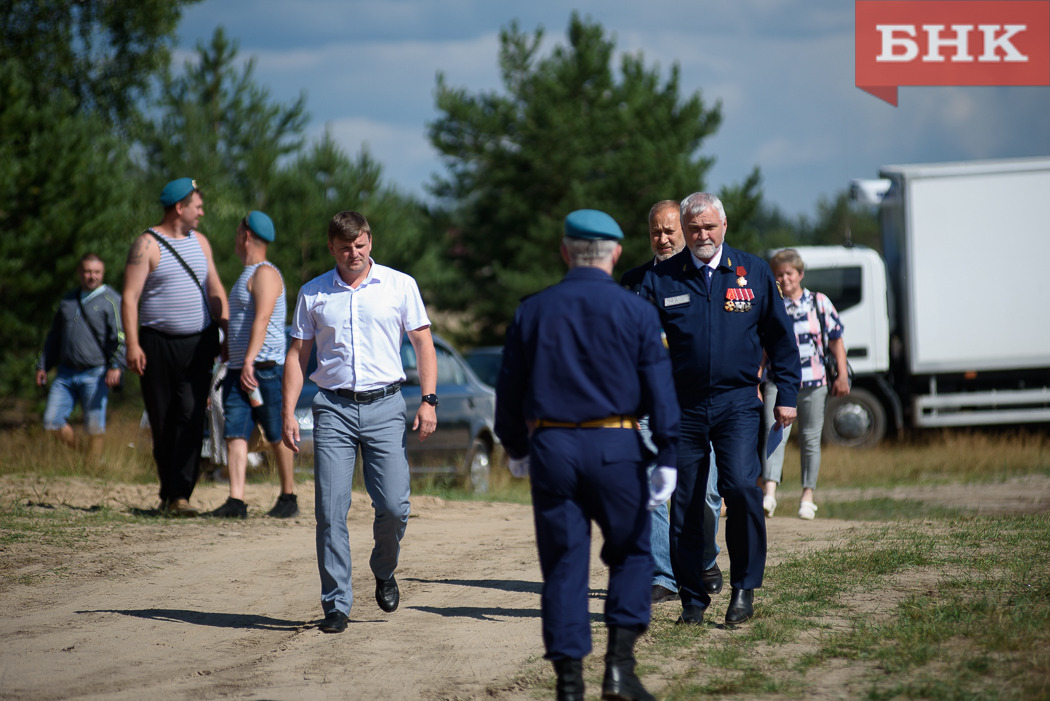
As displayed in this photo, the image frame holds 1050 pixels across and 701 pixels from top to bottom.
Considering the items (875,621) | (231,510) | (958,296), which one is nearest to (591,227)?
(875,621)

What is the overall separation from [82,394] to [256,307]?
3335 mm

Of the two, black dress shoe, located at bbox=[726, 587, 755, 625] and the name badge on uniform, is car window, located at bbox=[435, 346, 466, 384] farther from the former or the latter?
black dress shoe, located at bbox=[726, 587, 755, 625]

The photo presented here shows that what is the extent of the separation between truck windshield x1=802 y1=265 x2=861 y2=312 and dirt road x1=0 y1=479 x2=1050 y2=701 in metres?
6.60

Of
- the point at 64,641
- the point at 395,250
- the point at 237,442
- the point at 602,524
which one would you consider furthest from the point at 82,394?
the point at 395,250

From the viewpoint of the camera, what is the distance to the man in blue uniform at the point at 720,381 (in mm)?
4730

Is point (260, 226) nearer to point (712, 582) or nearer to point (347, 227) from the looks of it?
point (347, 227)

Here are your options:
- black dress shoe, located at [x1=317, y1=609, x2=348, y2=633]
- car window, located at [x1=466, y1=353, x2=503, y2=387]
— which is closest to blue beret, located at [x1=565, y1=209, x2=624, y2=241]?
black dress shoe, located at [x1=317, y1=609, x2=348, y2=633]

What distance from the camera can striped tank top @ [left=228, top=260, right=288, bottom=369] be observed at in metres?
7.32

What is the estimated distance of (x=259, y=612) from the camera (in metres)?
5.35

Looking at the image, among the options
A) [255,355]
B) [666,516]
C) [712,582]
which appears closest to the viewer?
[666,516]

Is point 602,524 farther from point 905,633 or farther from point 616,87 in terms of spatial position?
point 616,87

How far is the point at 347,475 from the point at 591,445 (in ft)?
5.62

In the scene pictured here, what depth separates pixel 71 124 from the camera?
547 inches

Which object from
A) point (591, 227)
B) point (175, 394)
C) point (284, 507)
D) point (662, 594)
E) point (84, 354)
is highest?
point (591, 227)
